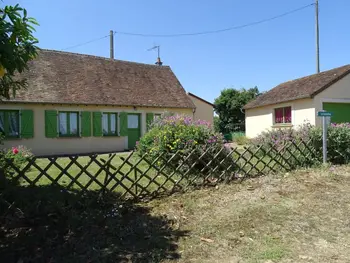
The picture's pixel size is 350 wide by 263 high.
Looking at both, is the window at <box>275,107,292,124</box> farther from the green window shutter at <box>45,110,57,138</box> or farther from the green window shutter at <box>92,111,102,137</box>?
the green window shutter at <box>45,110,57,138</box>

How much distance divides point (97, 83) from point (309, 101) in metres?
11.4

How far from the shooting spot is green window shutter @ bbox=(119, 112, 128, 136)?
1526 cm

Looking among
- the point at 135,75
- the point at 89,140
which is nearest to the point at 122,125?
the point at 89,140

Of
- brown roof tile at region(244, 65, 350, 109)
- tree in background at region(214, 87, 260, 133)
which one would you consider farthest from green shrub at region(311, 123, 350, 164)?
tree in background at region(214, 87, 260, 133)

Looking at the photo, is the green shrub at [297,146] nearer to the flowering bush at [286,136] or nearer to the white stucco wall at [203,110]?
the flowering bush at [286,136]

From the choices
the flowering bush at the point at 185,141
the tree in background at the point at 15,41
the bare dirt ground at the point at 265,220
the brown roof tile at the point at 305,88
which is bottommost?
the bare dirt ground at the point at 265,220

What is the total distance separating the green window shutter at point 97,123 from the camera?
47.6 feet

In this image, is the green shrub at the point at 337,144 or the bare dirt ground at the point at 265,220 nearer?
the bare dirt ground at the point at 265,220

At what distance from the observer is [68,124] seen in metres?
14.1

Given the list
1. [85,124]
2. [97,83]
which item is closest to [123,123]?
[85,124]

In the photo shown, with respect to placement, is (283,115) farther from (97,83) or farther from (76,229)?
(76,229)

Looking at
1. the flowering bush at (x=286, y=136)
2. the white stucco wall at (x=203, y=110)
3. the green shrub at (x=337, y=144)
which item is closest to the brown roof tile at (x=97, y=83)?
the white stucco wall at (x=203, y=110)

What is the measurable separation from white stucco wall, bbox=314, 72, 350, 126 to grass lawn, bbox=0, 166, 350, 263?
35.2 ft

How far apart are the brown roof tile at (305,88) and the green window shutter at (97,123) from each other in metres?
10.4
